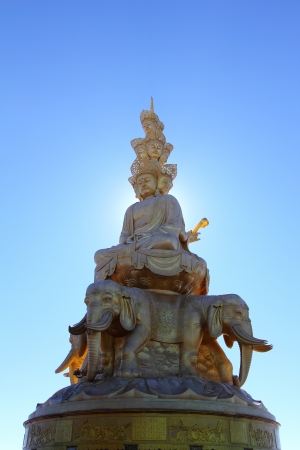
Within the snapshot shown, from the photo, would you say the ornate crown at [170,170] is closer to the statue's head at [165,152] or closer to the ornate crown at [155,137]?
the statue's head at [165,152]

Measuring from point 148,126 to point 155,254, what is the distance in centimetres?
506

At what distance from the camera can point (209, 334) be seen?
9727 millimetres

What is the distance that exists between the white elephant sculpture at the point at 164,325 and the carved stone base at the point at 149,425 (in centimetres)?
107

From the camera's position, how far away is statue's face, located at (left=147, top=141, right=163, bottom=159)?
13594mm

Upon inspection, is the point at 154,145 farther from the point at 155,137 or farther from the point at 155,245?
the point at 155,245

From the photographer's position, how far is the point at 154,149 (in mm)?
13625

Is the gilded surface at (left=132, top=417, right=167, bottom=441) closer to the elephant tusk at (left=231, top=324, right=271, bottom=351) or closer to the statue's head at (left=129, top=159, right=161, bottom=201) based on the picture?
the elephant tusk at (left=231, top=324, right=271, bottom=351)

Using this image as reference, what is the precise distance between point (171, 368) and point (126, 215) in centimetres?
468

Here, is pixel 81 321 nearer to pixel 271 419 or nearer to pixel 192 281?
pixel 192 281

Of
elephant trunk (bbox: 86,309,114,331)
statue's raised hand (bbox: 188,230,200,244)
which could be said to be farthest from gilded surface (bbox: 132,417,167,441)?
statue's raised hand (bbox: 188,230,200,244)

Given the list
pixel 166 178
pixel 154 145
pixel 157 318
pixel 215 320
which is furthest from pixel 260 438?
pixel 154 145

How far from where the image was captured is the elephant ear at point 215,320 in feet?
31.5

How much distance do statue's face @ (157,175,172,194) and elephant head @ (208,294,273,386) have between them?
13.9 ft

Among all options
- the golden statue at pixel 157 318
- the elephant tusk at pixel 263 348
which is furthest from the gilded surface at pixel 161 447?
the elephant tusk at pixel 263 348
